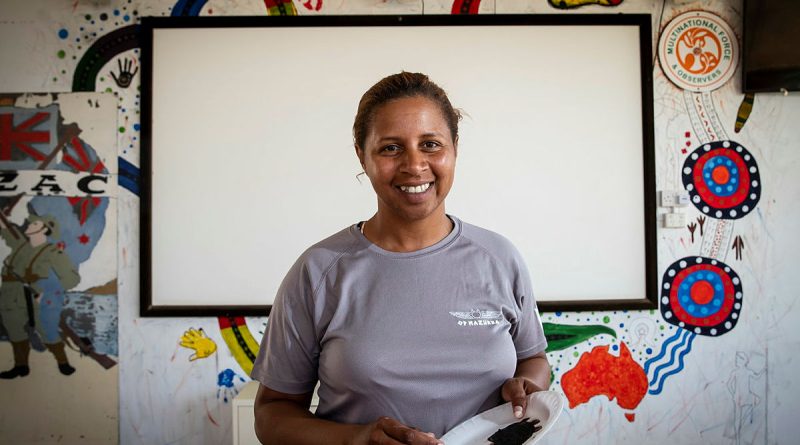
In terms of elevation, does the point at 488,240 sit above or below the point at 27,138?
below

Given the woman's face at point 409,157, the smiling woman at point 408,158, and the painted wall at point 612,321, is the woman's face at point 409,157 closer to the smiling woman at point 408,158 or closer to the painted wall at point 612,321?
the smiling woman at point 408,158

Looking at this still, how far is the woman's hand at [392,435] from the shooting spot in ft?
2.38

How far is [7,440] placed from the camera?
2182 millimetres

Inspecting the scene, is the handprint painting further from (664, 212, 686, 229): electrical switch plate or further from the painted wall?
(664, 212, 686, 229): electrical switch plate

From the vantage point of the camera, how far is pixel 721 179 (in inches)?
87.3

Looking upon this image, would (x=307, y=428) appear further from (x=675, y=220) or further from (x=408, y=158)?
(x=675, y=220)

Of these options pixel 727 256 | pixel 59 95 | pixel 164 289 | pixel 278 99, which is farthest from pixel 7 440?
pixel 727 256

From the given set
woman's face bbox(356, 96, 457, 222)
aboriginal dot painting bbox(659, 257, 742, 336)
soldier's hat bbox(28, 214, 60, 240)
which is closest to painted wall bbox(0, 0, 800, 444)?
aboriginal dot painting bbox(659, 257, 742, 336)

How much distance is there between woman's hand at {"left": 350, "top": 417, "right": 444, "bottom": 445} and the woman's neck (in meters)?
0.34

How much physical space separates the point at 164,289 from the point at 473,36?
5.83ft

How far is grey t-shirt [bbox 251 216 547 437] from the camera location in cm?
86

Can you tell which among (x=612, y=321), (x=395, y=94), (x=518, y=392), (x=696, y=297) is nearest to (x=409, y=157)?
(x=395, y=94)

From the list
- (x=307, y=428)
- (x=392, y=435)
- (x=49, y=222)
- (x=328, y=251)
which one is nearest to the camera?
(x=392, y=435)

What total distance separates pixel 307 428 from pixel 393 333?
221 millimetres
